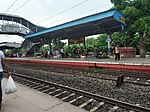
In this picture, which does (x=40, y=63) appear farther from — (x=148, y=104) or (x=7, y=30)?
(x=7, y=30)

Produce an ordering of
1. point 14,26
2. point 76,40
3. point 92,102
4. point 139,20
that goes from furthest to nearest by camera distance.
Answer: point 14,26
point 76,40
point 139,20
point 92,102

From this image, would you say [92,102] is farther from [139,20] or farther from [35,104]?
[139,20]

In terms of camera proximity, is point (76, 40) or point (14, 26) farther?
point (14, 26)

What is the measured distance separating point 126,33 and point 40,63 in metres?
11.6

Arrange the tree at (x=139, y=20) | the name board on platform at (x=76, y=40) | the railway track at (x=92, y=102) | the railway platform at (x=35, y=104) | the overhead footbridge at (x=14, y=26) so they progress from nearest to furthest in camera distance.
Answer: the railway track at (x=92, y=102)
the railway platform at (x=35, y=104)
the tree at (x=139, y=20)
the name board on platform at (x=76, y=40)
the overhead footbridge at (x=14, y=26)

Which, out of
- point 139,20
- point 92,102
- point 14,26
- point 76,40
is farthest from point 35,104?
point 14,26

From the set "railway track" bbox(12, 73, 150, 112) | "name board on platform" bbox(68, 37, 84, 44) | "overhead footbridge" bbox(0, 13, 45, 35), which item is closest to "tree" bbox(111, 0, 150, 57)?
"name board on platform" bbox(68, 37, 84, 44)

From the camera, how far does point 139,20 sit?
771 inches

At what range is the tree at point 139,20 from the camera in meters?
19.0

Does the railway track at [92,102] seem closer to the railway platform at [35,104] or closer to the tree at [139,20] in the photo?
the railway platform at [35,104]

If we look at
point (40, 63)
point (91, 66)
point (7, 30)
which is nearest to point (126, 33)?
point (91, 66)

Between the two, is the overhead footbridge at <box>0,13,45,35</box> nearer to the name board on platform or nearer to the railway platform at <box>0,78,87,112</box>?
the name board on platform

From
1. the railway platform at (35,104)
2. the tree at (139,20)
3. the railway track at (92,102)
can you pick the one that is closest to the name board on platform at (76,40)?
the tree at (139,20)

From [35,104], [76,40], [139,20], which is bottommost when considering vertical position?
[35,104]
